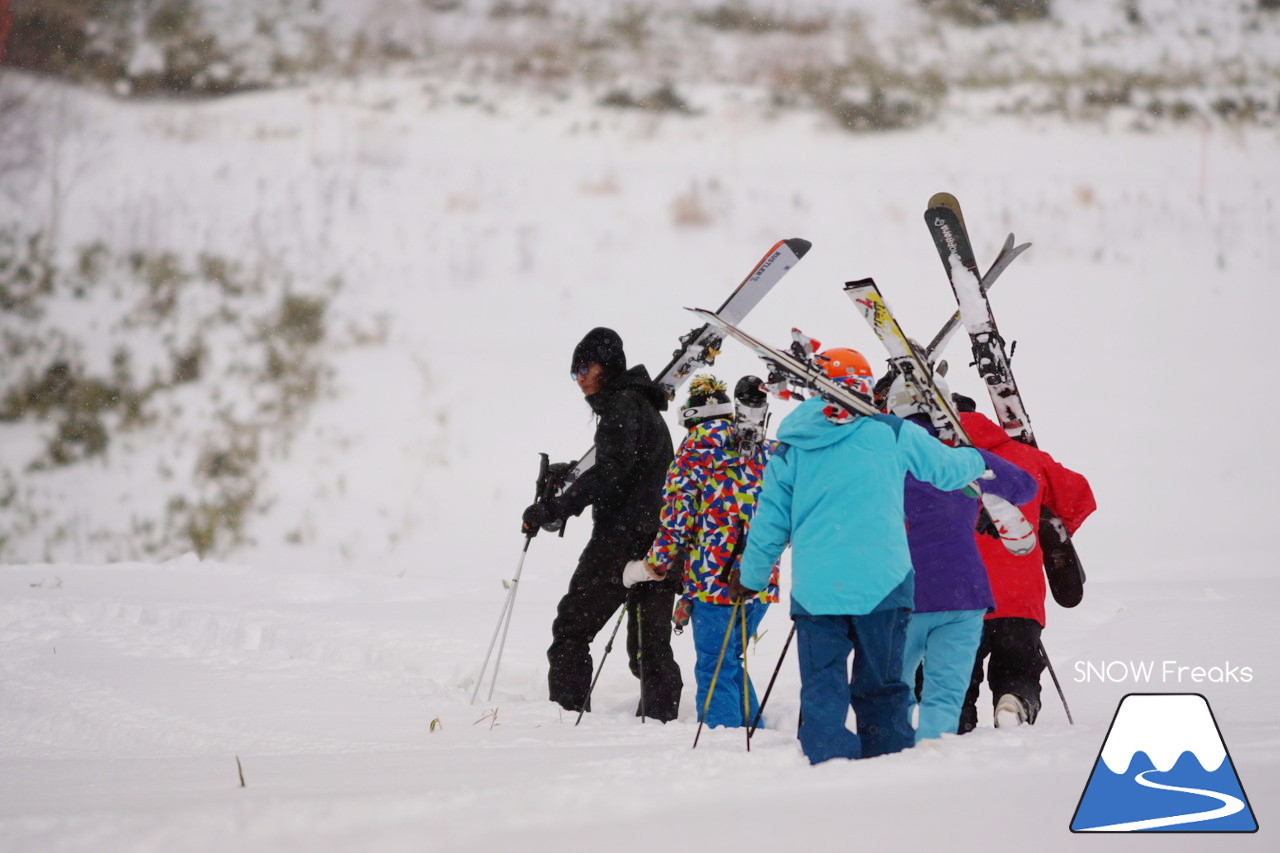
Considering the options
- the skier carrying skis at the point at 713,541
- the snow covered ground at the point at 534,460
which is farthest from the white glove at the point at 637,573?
the snow covered ground at the point at 534,460

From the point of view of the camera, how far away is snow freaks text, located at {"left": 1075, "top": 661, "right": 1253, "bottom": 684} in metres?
4.13

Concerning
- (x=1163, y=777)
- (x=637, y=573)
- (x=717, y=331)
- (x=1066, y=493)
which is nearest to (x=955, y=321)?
(x=717, y=331)

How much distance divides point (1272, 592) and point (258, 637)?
19.6ft

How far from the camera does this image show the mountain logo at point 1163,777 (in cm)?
189

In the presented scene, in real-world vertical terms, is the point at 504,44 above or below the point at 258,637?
above

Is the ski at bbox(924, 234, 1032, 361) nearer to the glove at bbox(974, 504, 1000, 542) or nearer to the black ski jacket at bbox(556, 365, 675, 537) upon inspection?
the glove at bbox(974, 504, 1000, 542)

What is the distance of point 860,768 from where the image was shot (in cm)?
240

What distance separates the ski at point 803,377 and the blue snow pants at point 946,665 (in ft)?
1.40

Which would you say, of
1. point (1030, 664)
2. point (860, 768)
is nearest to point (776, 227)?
point (1030, 664)

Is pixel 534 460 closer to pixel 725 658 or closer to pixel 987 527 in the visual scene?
pixel 725 658

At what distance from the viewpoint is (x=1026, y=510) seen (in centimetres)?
358

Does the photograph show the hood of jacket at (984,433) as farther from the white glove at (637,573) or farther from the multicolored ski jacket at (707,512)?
the white glove at (637,573)

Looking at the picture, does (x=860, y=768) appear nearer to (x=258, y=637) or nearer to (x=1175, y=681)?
(x=1175, y=681)

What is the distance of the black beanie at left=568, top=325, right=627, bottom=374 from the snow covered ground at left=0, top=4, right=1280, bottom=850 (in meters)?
1.44
